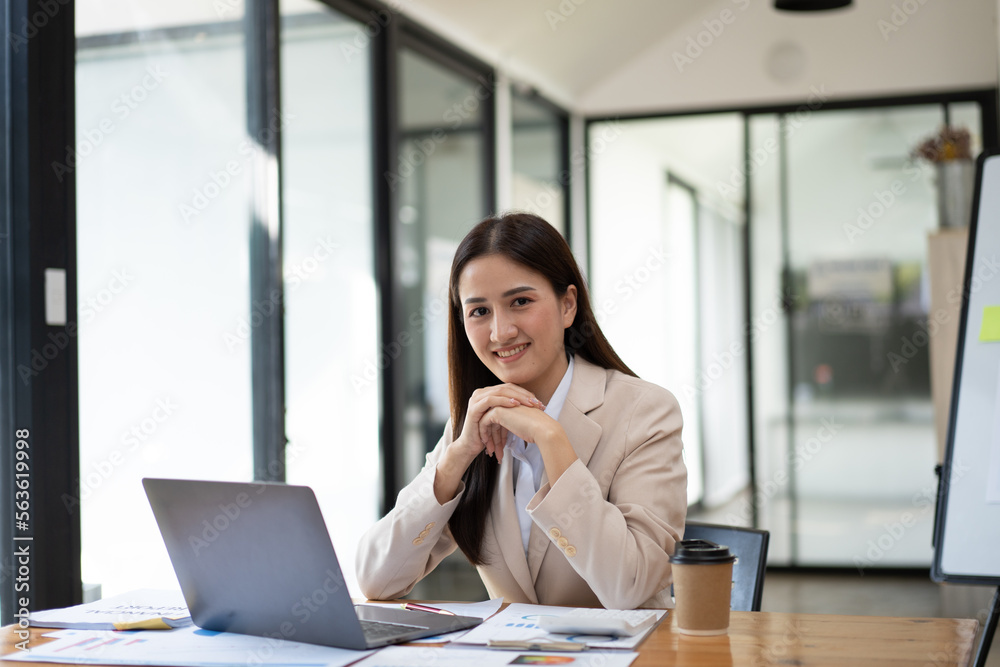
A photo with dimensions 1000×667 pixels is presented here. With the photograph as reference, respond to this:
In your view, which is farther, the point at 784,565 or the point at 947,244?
the point at 784,565

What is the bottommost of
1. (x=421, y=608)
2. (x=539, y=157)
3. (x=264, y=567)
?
(x=421, y=608)

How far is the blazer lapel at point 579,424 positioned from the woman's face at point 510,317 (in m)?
0.08

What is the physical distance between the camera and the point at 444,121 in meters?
4.54

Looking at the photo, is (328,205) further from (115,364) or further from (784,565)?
(784,565)

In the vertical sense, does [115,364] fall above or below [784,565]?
above

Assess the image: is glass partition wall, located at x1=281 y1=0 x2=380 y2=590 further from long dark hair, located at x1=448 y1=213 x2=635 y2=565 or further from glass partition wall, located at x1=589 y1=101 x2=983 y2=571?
glass partition wall, located at x1=589 y1=101 x2=983 y2=571

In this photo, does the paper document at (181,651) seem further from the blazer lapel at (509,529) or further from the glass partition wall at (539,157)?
the glass partition wall at (539,157)

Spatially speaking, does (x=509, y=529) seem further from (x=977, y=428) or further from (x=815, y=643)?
(x=977, y=428)

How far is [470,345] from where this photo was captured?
6.68 ft

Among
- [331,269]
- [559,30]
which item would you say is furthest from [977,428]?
[559,30]

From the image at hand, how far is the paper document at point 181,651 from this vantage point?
1.26 meters

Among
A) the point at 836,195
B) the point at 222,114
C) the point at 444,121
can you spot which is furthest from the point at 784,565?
the point at 222,114

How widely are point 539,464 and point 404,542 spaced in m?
0.28

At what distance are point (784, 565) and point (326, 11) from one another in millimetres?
3718
